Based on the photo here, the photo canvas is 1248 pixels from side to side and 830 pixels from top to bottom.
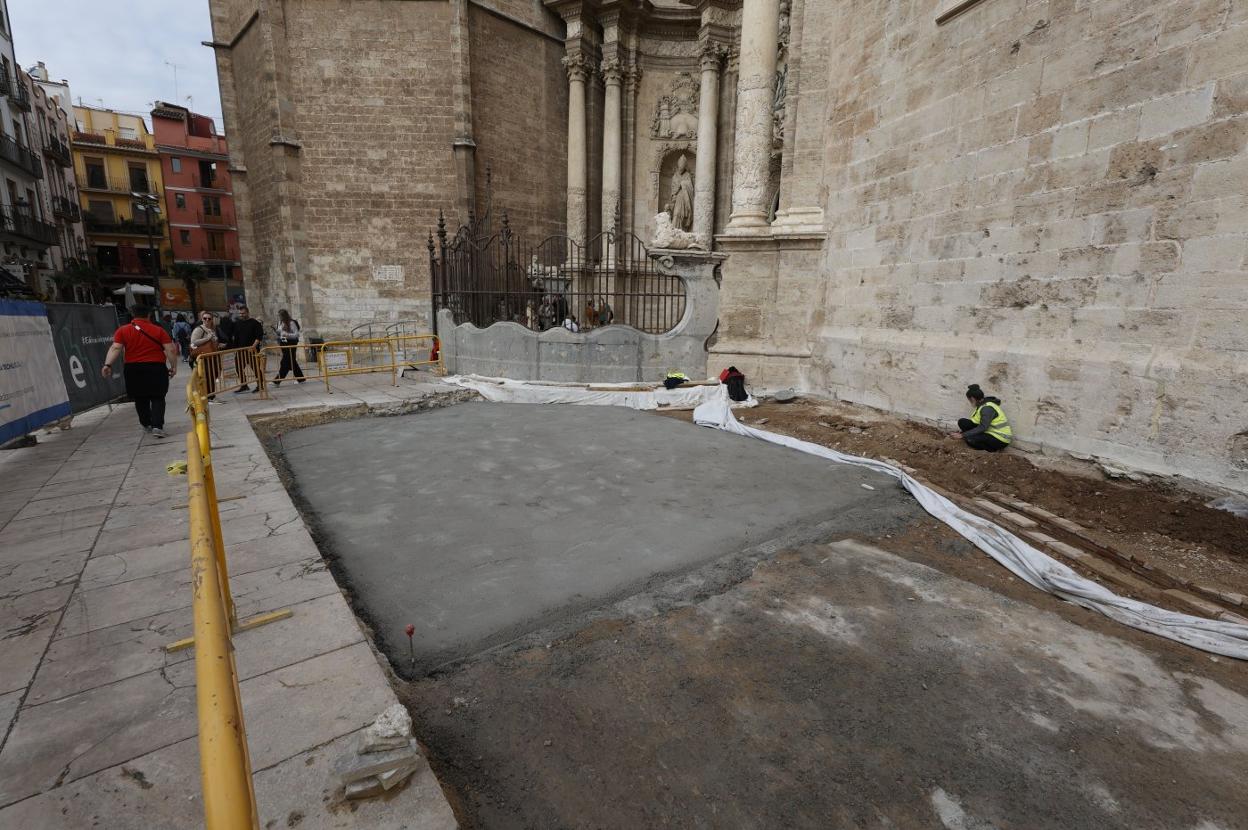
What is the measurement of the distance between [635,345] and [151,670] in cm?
828

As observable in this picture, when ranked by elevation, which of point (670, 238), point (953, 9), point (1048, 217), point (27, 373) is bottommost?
Result: point (27, 373)

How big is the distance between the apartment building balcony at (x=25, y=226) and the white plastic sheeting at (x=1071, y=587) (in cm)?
3102

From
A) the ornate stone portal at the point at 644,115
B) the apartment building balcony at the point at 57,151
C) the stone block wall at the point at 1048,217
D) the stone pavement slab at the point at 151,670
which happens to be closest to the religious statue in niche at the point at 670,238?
the stone block wall at the point at 1048,217

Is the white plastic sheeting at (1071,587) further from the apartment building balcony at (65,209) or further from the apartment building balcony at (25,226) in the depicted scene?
the apartment building balcony at (65,209)

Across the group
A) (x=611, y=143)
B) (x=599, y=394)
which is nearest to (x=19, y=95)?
(x=611, y=143)

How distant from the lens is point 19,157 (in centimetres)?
2228

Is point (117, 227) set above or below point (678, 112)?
below

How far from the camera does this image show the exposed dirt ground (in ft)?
12.1

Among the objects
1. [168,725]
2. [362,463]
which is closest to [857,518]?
[168,725]

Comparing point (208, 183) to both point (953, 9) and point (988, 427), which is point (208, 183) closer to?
point (953, 9)

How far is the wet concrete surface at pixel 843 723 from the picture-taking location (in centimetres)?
184

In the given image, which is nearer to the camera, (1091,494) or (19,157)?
(1091,494)

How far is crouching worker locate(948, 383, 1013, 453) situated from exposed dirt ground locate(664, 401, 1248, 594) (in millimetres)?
108

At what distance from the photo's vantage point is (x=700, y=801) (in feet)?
6.03
